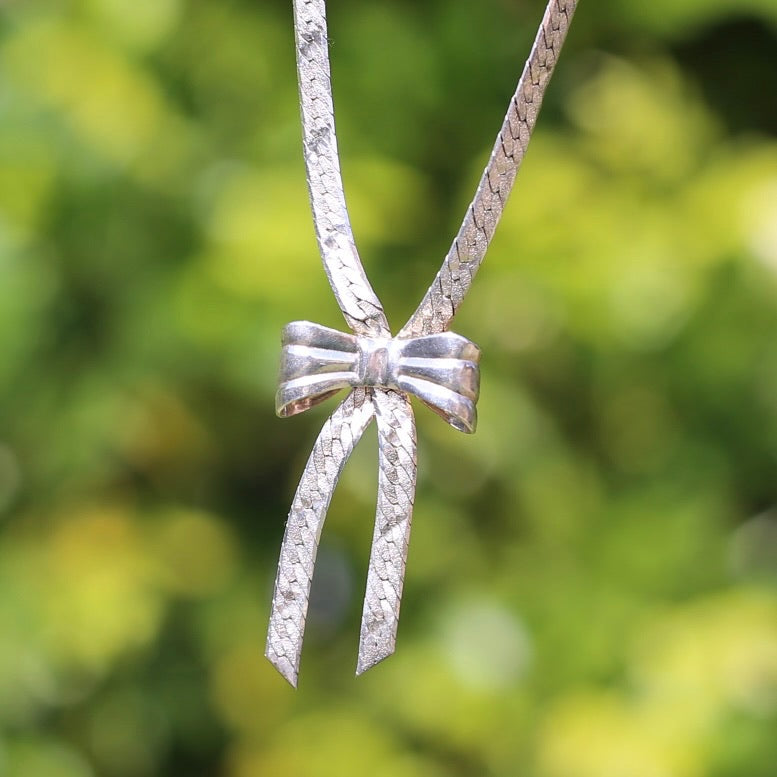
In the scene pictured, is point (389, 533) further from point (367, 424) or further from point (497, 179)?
point (497, 179)

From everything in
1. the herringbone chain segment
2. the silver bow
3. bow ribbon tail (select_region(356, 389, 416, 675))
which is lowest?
bow ribbon tail (select_region(356, 389, 416, 675))

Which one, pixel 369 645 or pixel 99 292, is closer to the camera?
pixel 369 645

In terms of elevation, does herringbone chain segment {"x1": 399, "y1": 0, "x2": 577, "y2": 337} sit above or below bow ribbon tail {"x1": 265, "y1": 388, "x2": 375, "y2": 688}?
above

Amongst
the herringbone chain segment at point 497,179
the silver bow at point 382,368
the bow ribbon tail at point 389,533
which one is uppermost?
the herringbone chain segment at point 497,179

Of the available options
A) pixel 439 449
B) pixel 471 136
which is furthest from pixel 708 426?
pixel 471 136

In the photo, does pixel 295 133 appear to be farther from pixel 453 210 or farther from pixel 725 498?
pixel 725 498

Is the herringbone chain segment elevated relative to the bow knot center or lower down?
elevated
